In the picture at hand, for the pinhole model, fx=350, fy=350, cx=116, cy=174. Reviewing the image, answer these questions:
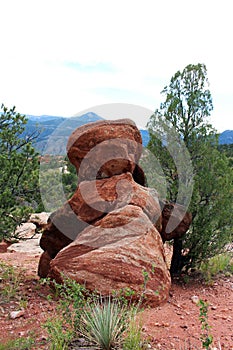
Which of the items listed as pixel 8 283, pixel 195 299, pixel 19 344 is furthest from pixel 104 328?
pixel 8 283

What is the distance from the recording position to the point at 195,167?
816cm

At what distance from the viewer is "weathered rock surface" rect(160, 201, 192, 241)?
759 cm

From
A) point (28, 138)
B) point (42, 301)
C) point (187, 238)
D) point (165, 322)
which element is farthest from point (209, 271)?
point (28, 138)

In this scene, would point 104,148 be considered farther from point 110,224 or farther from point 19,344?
point 19,344

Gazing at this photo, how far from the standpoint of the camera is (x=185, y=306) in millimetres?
6246

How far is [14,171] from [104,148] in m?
1.96

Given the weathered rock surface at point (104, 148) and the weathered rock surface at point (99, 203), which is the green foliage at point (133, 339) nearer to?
the weathered rock surface at point (99, 203)

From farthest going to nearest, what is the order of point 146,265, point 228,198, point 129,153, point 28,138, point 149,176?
point 149,176, point 228,198, point 129,153, point 28,138, point 146,265

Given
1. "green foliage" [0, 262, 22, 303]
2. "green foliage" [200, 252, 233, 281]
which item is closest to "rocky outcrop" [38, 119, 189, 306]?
"green foliage" [0, 262, 22, 303]

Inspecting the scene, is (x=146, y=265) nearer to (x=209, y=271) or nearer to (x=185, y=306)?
(x=185, y=306)

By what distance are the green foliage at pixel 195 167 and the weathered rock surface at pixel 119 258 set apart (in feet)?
5.57

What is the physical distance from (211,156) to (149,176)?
155 cm

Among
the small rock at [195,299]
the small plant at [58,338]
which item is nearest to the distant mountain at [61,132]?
the small rock at [195,299]

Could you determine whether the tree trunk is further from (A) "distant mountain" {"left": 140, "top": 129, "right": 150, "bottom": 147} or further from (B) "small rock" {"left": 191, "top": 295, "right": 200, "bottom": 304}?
(A) "distant mountain" {"left": 140, "top": 129, "right": 150, "bottom": 147}
